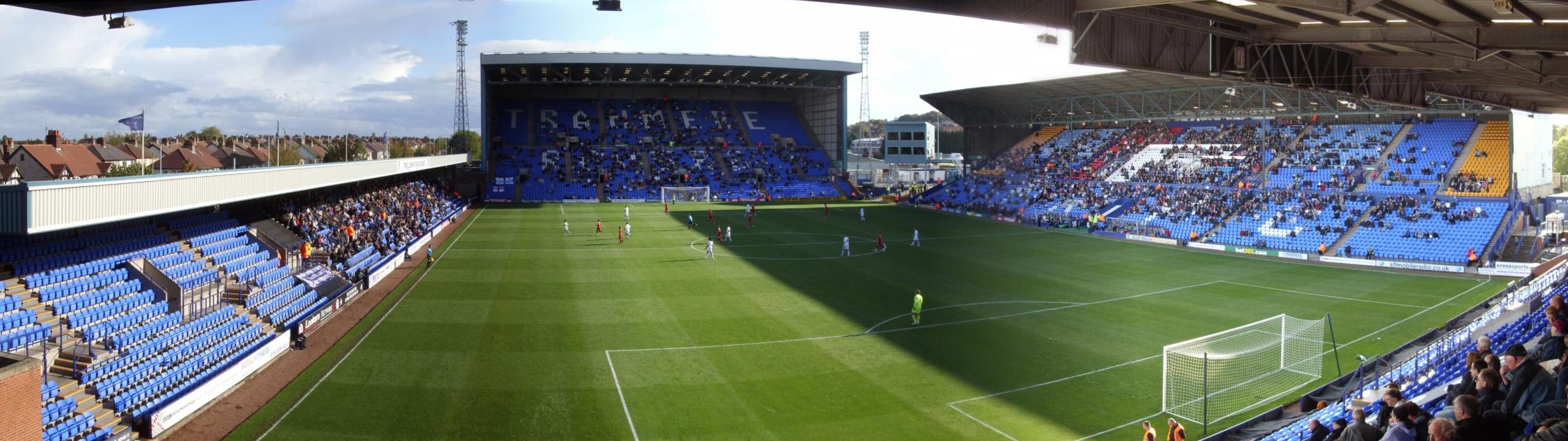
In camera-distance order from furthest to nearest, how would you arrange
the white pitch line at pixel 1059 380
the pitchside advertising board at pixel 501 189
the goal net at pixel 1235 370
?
the pitchside advertising board at pixel 501 189 < the white pitch line at pixel 1059 380 < the goal net at pixel 1235 370

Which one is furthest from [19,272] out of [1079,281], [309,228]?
[1079,281]

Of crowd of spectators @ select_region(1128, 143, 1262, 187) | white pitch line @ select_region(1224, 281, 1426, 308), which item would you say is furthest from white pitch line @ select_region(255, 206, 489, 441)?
crowd of spectators @ select_region(1128, 143, 1262, 187)

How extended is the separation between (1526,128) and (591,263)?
156ft

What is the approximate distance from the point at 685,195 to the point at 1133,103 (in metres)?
36.4

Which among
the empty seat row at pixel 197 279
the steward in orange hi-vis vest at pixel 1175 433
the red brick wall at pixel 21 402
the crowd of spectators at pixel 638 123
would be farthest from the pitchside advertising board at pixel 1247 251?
the crowd of spectators at pixel 638 123

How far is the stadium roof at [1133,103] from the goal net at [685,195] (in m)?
21.1

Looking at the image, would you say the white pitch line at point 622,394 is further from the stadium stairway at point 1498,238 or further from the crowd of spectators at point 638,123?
the crowd of spectators at point 638,123

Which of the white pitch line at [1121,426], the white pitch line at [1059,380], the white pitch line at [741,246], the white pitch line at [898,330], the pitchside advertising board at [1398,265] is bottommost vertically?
the white pitch line at [1121,426]

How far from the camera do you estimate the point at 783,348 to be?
21.0 m

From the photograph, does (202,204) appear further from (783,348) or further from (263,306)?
(783,348)

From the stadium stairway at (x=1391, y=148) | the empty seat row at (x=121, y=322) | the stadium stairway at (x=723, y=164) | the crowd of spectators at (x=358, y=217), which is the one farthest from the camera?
the stadium stairway at (x=723, y=164)

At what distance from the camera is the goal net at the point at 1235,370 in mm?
16547

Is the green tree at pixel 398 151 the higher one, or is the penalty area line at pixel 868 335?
the green tree at pixel 398 151

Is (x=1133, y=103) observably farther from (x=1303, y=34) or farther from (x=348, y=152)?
(x=348, y=152)
